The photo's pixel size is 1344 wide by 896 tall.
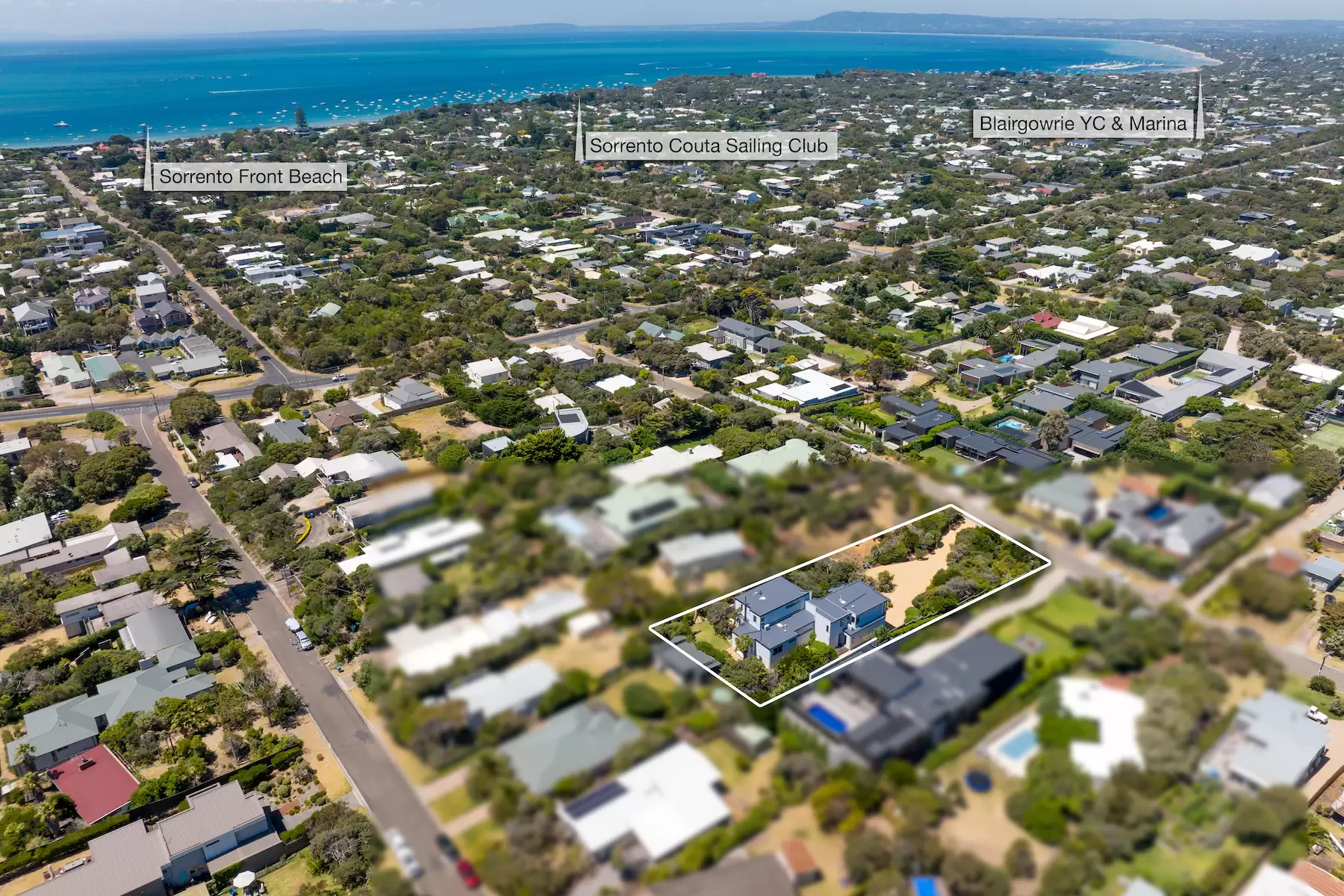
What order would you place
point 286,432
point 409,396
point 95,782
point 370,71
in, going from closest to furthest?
point 95,782 < point 286,432 < point 409,396 < point 370,71

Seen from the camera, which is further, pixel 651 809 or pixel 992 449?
pixel 992 449

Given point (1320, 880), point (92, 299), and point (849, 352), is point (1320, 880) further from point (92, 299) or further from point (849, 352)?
point (92, 299)

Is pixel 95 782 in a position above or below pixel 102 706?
below

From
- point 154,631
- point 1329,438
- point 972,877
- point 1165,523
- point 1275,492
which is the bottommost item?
point 154,631

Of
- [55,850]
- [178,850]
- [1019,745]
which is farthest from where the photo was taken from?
[55,850]

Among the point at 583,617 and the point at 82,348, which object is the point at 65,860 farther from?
the point at 82,348

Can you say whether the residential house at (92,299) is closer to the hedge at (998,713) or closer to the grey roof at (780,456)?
the grey roof at (780,456)

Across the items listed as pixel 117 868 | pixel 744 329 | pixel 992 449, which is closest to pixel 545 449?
pixel 117 868
